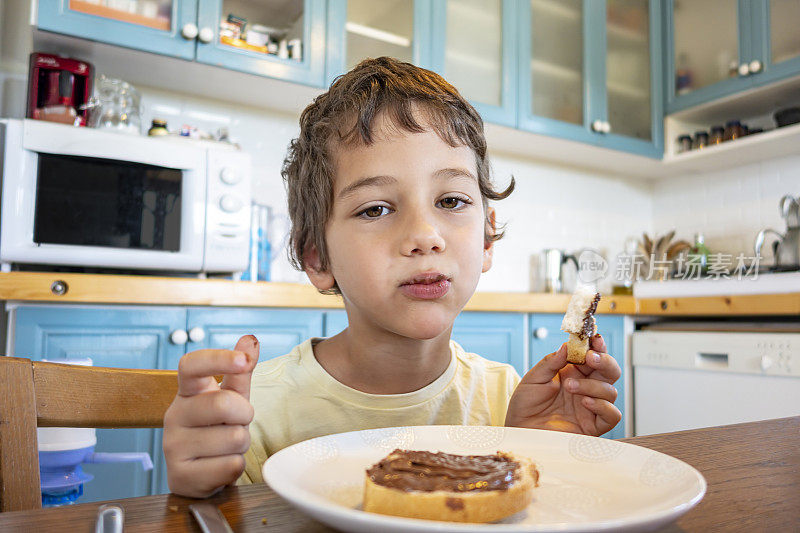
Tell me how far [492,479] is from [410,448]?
6.3 inches

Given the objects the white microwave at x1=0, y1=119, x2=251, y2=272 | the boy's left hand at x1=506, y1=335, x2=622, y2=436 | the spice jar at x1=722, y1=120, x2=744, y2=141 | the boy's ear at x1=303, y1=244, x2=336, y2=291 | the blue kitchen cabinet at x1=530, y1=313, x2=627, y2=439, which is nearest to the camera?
the boy's left hand at x1=506, y1=335, x2=622, y2=436

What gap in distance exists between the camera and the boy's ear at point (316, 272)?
97 cm

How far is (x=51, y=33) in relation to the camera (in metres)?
1.70

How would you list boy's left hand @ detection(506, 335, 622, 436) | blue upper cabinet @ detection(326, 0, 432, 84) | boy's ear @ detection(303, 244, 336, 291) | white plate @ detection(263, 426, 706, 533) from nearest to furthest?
white plate @ detection(263, 426, 706, 533) < boy's left hand @ detection(506, 335, 622, 436) < boy's ear @ detection(303, 244, 336, 291) < blue upper cabinet @ detection(326, 0, 432, 84)

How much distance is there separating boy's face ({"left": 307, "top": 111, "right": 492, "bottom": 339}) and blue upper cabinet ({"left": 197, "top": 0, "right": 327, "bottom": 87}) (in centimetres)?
126

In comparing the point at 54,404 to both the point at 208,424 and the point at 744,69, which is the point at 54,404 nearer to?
the point at 208,424

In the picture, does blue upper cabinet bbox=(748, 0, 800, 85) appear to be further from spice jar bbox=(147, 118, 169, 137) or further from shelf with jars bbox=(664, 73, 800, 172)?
spice jar bbox=(147, 118, 169, 137)

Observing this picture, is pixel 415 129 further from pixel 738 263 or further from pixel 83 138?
pixel 738 263

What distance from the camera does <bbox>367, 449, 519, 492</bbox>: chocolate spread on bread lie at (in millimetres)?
343

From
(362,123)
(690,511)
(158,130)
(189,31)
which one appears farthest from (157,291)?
(690,511)

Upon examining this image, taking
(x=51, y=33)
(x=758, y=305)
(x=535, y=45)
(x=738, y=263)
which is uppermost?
(x=535, y=45)

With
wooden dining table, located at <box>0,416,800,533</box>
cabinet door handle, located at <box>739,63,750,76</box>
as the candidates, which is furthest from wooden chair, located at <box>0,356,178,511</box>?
cabinet door handle, located at <box>739,63,750,76</box>

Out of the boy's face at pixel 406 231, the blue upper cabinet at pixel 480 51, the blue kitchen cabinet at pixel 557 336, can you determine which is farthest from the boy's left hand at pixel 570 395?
the blue upper cabinet at pixel 480 51

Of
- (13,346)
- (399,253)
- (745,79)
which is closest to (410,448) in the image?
(399,253)
